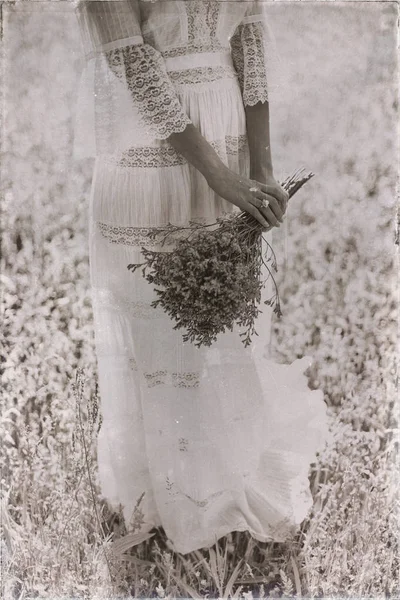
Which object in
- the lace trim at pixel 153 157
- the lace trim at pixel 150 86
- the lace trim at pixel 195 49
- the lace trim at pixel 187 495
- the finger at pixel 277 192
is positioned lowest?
the lace trim at pixel 187 495

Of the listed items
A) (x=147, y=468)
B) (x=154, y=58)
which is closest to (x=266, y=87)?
(x=154, y=58)

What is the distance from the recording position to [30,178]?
5.76 feet

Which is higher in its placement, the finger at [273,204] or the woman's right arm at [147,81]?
the woman's right arm at [147,81]

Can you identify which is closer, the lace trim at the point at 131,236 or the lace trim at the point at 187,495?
the lace trim at the point at 131,236

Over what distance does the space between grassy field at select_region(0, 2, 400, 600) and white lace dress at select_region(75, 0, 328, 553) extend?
0.05 meters

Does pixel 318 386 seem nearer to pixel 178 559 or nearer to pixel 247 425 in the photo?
pixel 247 425

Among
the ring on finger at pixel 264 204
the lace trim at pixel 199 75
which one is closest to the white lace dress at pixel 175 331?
the lace trim at pixel 199 75

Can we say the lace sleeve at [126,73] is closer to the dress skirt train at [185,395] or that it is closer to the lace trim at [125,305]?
the dress skirt train at [185,395]

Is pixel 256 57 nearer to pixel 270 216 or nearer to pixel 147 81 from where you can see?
pixel 147 81

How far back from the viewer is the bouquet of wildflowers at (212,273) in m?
1.62

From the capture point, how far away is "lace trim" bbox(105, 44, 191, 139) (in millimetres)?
1628

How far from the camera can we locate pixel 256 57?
5.65 feet

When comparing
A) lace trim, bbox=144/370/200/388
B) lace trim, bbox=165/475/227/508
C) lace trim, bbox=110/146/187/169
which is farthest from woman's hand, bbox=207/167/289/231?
lace trim, bbox=165/475/227/508

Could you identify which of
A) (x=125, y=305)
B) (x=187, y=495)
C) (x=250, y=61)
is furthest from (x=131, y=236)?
(x=187, y=495)
